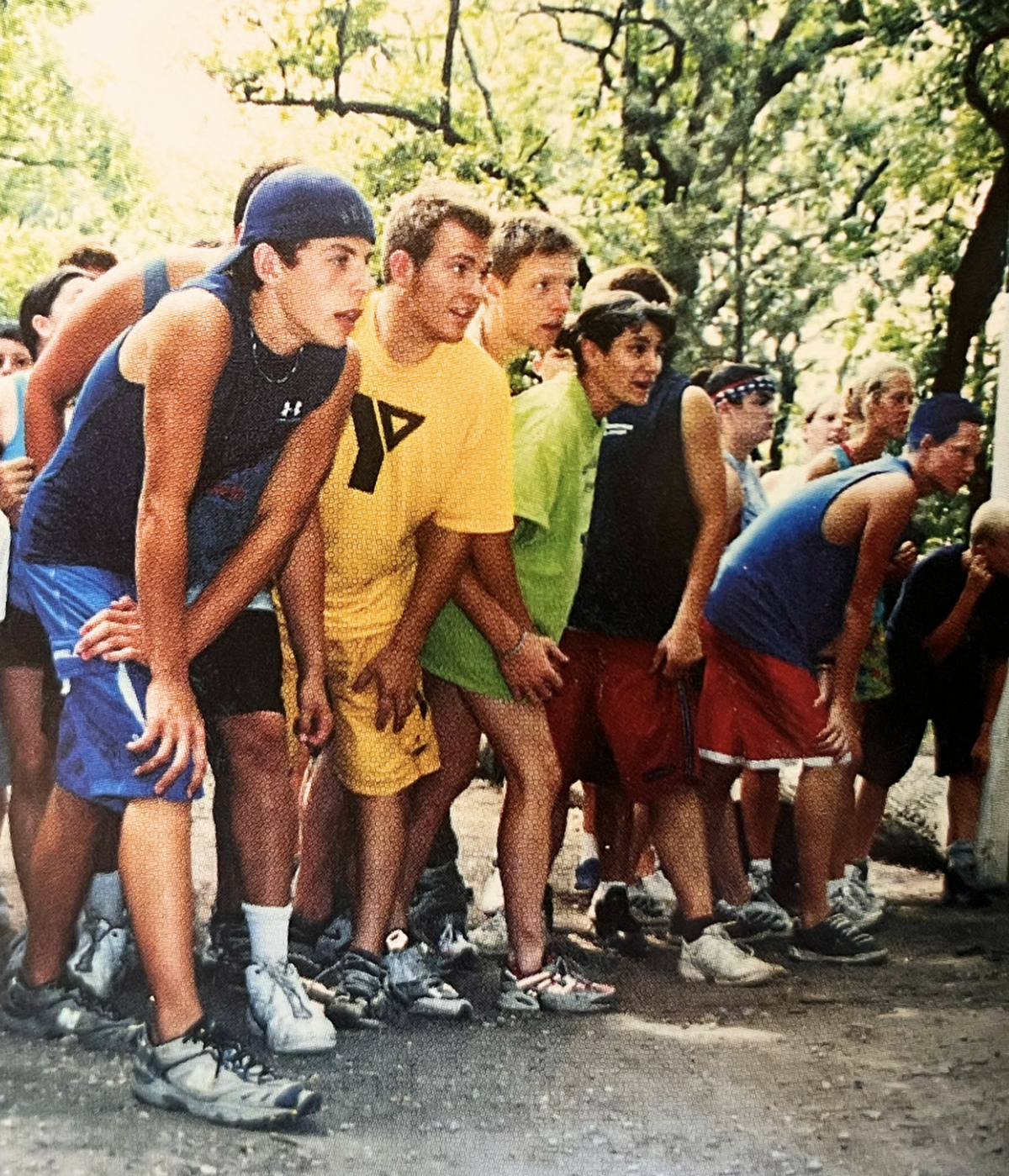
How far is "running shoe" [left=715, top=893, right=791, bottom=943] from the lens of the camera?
3.25 metres

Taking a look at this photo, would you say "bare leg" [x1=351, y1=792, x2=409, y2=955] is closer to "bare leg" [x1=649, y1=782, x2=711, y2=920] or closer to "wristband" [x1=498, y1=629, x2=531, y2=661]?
"wristband" [x1=498, y1=629, x2=531, y2=661]

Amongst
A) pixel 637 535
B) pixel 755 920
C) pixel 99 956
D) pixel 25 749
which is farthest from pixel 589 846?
pixel 25 749

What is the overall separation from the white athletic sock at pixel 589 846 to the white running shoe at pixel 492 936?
302 mm

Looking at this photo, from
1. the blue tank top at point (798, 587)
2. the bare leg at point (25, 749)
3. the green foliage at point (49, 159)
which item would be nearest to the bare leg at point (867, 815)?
the blue tank top at point (798, 587)

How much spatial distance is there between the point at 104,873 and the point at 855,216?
225cm

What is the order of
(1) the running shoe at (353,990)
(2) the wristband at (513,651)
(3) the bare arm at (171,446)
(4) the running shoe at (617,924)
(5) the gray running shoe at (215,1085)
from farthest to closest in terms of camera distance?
(4) the running shoe at (617,924)
(2) the wristband at (513,651)
(1) the running shoe at (353,990)
(3) the bare arm at (171,446)
(5) the gray running shoe at (215,1085)

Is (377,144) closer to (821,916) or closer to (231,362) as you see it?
(231,362)

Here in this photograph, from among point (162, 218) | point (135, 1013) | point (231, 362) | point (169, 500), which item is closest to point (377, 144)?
point (162, 218)

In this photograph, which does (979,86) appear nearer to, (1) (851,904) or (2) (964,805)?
(2) (964,805)

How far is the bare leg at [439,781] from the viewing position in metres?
2.89

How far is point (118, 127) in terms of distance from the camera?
299cm

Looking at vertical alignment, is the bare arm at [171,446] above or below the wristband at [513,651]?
above

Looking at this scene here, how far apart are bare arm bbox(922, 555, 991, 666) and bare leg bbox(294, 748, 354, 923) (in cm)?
152

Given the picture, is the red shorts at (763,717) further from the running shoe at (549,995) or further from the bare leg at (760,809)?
the running shoe at (549,995)
